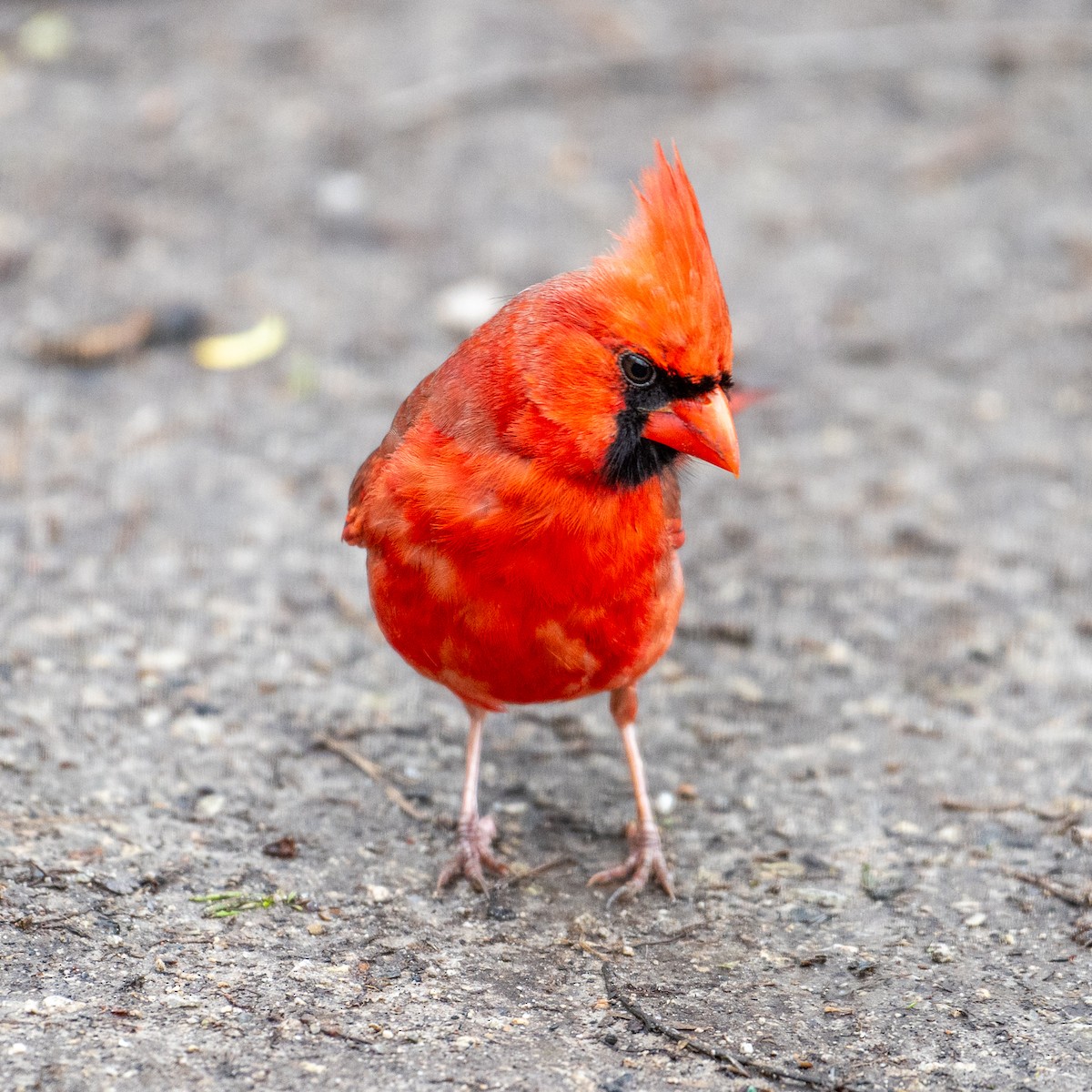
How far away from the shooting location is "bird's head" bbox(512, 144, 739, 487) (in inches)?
98.3

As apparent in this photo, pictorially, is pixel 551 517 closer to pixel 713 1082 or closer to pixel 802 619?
pixel 713 1082

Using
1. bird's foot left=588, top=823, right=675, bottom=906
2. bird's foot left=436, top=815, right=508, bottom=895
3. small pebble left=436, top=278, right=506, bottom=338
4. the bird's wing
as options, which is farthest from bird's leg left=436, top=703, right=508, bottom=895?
small pebble left=436, top=278, right=506, bottom=338

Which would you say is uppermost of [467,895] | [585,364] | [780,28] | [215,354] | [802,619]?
[780,28]

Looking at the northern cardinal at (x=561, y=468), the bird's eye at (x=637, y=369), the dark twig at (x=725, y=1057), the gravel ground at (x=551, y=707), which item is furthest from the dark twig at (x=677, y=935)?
the bird's eye at (x=637, y=369)

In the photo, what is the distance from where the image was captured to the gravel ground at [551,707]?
2.62 meters

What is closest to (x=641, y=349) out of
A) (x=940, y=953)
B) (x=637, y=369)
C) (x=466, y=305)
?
(x=637, y=369)

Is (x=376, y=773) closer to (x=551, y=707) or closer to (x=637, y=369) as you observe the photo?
(x=551, y=707)

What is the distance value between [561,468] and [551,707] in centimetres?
137

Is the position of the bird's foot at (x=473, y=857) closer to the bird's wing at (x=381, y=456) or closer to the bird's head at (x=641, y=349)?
the bird's wing at (x=381, y=456)

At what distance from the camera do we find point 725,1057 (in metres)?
2.46

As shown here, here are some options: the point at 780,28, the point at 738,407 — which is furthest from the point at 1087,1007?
the point at 780,28

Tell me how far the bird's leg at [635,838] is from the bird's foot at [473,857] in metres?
0.23

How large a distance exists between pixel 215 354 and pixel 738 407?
2012 mm

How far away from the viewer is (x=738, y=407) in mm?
3969
